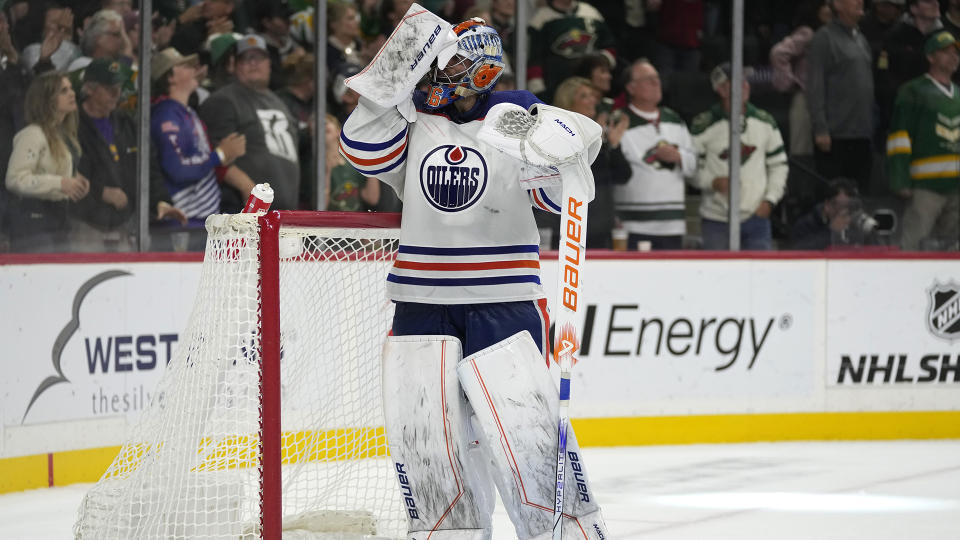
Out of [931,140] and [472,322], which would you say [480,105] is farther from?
[931,140]

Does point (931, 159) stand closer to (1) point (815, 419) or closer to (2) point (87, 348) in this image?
(1) point (815, 419)

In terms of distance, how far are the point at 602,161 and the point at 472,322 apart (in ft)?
11.4

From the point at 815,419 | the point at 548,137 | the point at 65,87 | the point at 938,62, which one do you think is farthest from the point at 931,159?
the point at 548,137

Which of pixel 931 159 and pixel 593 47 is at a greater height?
pixel 593 47

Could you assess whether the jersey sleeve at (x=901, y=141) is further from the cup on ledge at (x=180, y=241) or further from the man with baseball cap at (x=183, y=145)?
the cup on ledge at (x=180, y=241)

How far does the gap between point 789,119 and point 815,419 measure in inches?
55.8

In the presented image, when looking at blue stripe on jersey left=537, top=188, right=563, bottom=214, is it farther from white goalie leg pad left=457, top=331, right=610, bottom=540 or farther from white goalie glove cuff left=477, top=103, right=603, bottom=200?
white goalie leg pad left=457, top=331, right=610, bottom=540

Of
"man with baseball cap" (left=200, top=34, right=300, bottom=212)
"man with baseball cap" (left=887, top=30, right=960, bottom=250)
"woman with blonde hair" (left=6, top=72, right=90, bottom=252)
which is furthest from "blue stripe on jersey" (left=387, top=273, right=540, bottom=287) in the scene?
"man with baseball cap" (left=887, top=30, right=960, bottom=250)

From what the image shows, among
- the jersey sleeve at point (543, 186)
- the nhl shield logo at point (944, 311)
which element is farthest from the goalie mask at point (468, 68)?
the nhl shield logo at point (944, 311)

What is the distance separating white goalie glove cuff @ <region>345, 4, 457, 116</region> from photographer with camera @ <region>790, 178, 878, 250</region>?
3.93m

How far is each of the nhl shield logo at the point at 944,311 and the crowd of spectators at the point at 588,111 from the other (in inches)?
12.9

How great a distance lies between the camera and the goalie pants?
3.13 m

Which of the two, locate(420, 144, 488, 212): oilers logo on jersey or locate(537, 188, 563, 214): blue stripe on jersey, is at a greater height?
locate(420, 144, 488, 212): oilers logo on jersey

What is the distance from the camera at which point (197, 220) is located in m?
5.77
